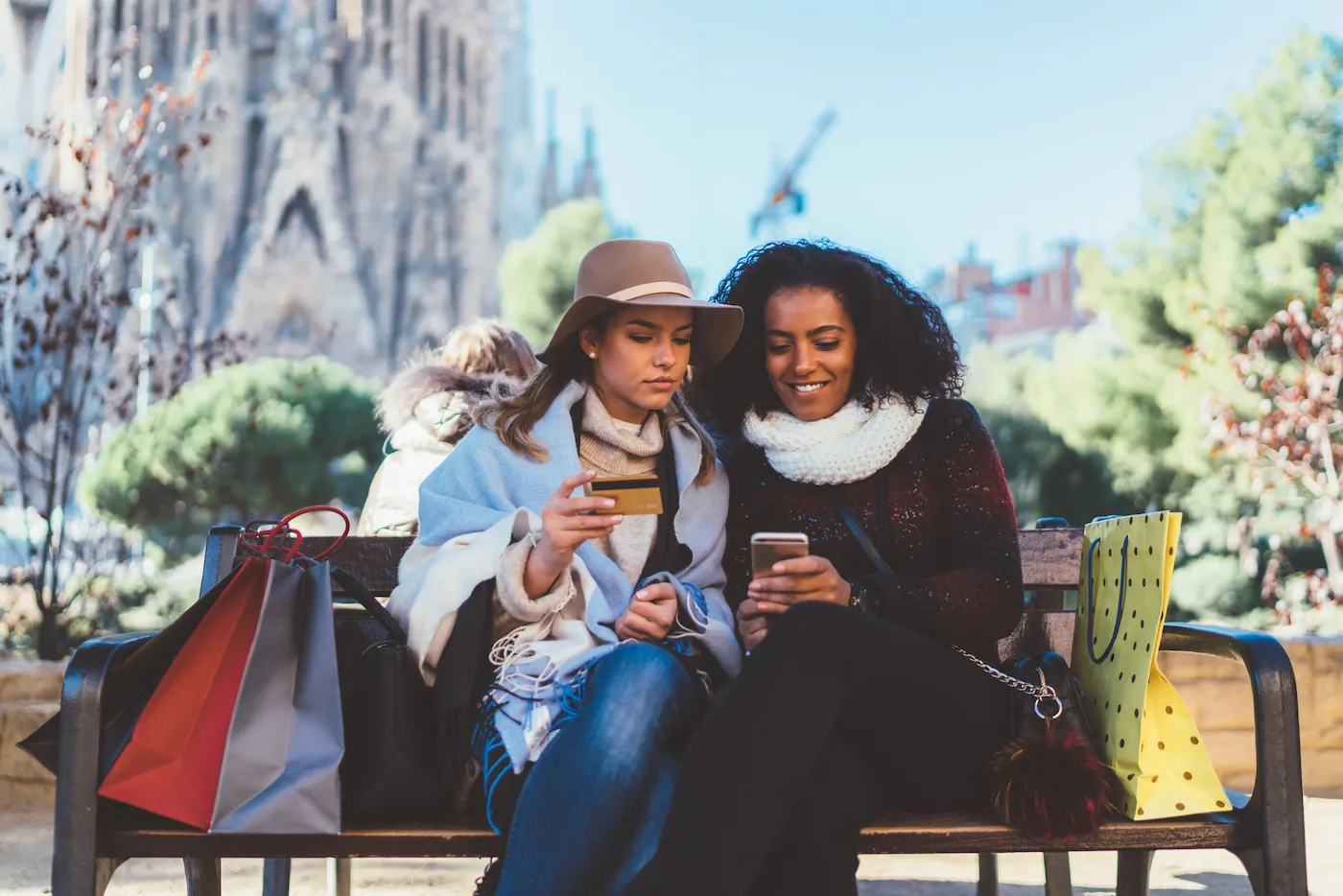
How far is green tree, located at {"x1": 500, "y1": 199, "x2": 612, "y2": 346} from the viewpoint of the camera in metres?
26.4

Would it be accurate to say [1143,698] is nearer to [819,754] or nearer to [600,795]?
[819,754]

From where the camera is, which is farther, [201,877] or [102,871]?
[201,877]

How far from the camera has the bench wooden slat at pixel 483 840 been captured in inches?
81.4

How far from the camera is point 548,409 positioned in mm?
2781

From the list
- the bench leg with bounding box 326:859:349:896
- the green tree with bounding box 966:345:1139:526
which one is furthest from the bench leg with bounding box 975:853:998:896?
the green tree with bounding box 966:345:1139:526

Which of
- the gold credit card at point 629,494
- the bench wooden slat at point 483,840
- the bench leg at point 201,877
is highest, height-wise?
the gold credit card at point 629,494

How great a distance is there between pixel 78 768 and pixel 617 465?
126 cm

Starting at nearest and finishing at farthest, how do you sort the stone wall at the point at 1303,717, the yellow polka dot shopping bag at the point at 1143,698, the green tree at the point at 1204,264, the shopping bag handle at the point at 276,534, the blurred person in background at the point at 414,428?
the yellow polka dot shopping bag at the point at 1143,698, the shopping bag handle at the point at 276,534, the blurred person in background at the point at 414,428, the stone wall at the point at 1303,717, the green tree at the point at 1204,264

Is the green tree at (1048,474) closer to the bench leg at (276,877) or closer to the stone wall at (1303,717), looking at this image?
the stone wall at (1303,717)

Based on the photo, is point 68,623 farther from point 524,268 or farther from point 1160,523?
point 524,268

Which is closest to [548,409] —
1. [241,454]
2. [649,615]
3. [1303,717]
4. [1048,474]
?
[649,615]

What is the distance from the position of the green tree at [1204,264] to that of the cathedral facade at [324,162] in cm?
3189

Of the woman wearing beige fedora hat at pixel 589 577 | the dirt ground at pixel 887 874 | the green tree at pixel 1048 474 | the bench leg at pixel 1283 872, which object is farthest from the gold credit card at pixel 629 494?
the green tree at pixel 1048 474

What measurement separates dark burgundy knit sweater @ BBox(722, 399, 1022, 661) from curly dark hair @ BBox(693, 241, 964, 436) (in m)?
0.10
